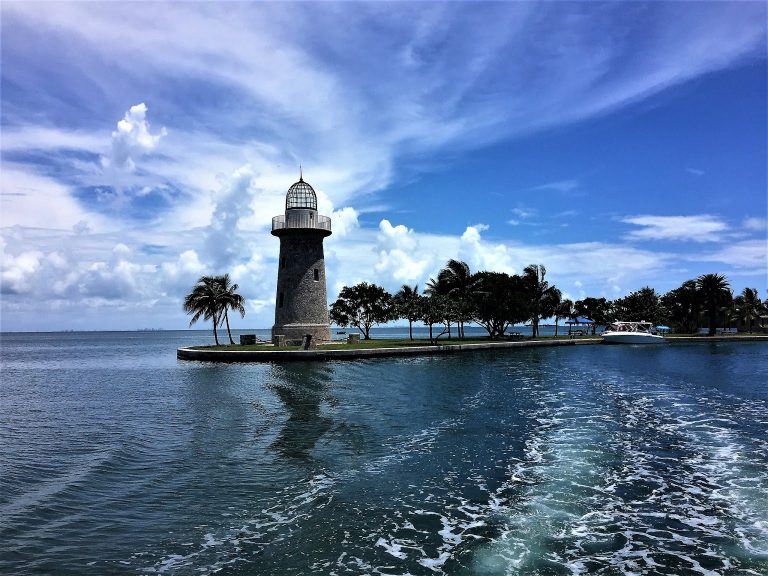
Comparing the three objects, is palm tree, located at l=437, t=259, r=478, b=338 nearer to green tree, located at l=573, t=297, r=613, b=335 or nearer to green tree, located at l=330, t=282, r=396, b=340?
green tree, located at l=330, t=282, r=396, b=340

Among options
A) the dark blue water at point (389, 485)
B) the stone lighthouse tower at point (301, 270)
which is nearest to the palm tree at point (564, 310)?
the stone lighthouse tower at point (301, 270)

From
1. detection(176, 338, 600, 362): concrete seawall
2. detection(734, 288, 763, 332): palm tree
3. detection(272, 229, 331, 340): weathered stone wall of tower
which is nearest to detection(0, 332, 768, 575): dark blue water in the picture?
detection(176, 338, 600, 362): concrete seawall

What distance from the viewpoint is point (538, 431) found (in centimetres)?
1861

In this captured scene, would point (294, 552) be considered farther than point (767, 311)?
No

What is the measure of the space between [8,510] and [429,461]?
10199 mm

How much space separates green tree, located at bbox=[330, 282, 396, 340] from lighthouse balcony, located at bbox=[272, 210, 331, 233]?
27.1m

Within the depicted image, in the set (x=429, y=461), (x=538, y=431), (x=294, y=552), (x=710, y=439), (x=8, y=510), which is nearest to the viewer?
(x=294, y=552)

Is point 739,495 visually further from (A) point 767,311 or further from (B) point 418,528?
(A) point 767,311

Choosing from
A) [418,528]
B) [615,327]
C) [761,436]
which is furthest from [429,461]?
[615,327]

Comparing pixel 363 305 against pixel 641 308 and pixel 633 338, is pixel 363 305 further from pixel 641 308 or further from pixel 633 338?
pixel 641 308

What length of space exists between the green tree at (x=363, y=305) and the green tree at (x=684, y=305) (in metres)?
65.6

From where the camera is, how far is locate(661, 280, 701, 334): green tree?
106 metres

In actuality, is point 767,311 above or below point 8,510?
above

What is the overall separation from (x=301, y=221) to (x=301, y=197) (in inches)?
136
